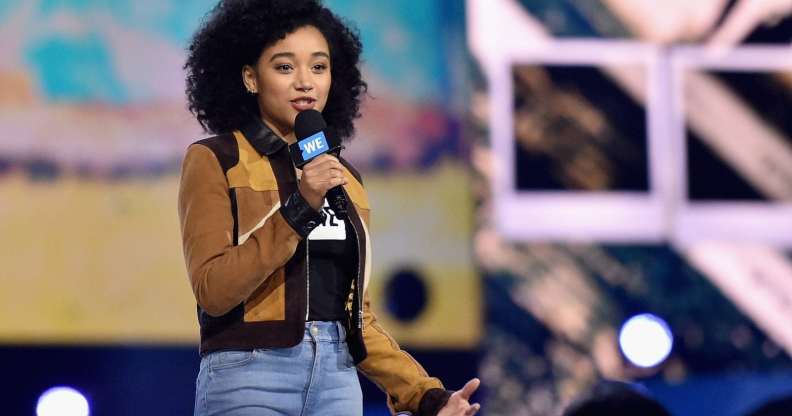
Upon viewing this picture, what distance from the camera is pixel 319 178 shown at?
5.98 feet

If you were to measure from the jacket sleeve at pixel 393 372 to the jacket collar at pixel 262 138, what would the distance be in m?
0.32

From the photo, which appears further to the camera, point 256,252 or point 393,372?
point 393,372

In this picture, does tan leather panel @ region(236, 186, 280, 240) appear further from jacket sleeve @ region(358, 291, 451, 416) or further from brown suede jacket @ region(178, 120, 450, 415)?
jacket sleeve @ region(358, 291, 451, 416)

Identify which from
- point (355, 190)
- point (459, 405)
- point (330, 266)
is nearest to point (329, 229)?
point (330, 266)

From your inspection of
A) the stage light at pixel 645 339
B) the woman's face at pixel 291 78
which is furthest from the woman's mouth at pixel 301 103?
the stage light at pixel 645 339

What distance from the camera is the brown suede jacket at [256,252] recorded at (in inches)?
73.0

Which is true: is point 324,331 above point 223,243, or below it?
below

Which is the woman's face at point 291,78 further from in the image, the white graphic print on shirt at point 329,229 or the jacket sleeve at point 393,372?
the jacket sleeve at point 393,372

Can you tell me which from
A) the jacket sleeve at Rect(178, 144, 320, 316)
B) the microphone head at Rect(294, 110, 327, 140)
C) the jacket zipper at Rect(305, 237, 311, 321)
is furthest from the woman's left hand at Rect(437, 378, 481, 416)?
the microphone head at Rect(294, 110, 327, 140)

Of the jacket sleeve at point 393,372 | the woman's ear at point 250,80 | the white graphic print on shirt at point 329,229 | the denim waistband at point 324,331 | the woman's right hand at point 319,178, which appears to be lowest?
the jacket sleeve at point 393,372

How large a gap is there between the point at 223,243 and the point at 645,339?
254cm

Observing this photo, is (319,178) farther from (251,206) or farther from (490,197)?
(490,197)

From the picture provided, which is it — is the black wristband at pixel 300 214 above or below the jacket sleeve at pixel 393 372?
above

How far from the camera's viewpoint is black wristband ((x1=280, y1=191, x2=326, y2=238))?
185cm
